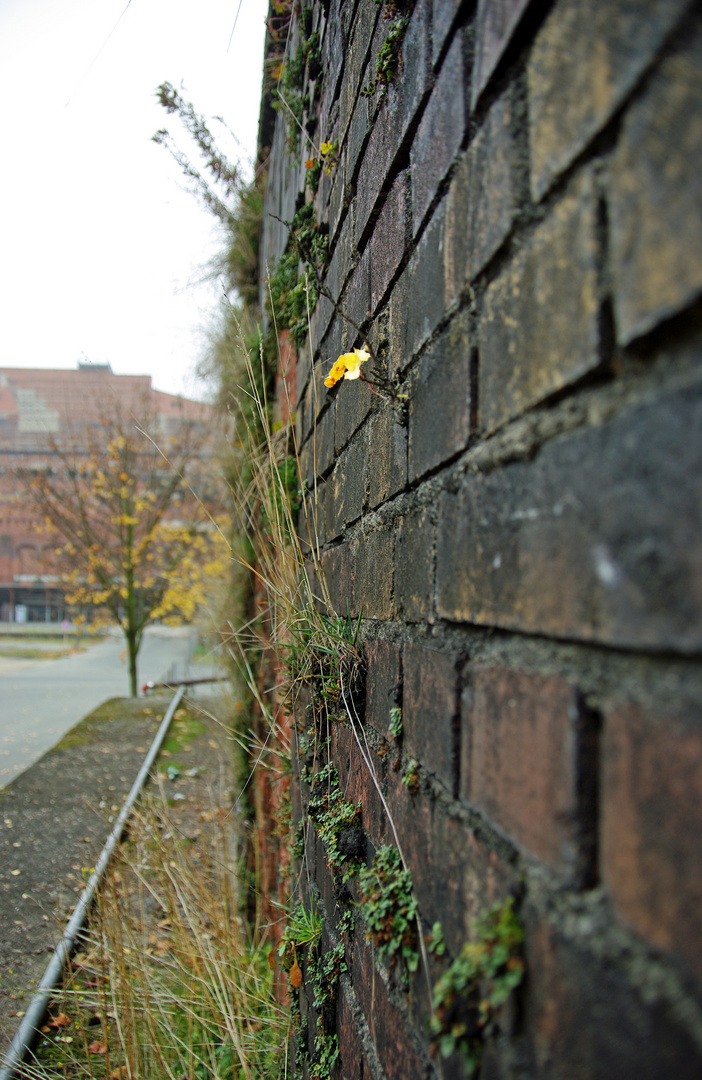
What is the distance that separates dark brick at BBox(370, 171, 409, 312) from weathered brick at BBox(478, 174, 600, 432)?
45 centimetres

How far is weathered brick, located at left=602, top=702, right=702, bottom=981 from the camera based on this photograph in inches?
13.9

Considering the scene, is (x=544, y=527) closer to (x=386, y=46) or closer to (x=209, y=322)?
(x=386, y=46)

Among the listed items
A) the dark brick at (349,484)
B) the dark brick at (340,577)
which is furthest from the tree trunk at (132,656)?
the dark brick at (349,484)

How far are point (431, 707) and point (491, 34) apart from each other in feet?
2.50

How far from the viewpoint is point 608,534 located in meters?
0.43

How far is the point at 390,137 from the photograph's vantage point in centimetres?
107

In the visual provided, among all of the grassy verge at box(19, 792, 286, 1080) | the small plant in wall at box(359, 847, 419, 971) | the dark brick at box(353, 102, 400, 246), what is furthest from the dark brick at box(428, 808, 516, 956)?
the grassy verge at box(19, 792, 286, 1080)

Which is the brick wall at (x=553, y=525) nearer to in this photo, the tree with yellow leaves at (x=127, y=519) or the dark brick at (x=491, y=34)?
the dark brick at (x=491, y=34)

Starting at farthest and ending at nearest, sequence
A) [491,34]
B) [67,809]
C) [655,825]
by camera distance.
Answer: [67,809] < [491,34] < [655,825]

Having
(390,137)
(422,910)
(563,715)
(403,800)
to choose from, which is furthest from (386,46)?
(422,910)

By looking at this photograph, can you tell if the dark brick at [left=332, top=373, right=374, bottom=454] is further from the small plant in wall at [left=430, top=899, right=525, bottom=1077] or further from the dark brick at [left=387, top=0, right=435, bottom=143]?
the small plant in wall at [left=430, top=899, right=525, bottom=1077]

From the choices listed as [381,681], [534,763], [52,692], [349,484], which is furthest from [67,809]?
[52,692]

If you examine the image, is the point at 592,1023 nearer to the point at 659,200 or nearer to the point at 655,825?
the point at 655,825

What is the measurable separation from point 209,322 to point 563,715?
585 centimetres
